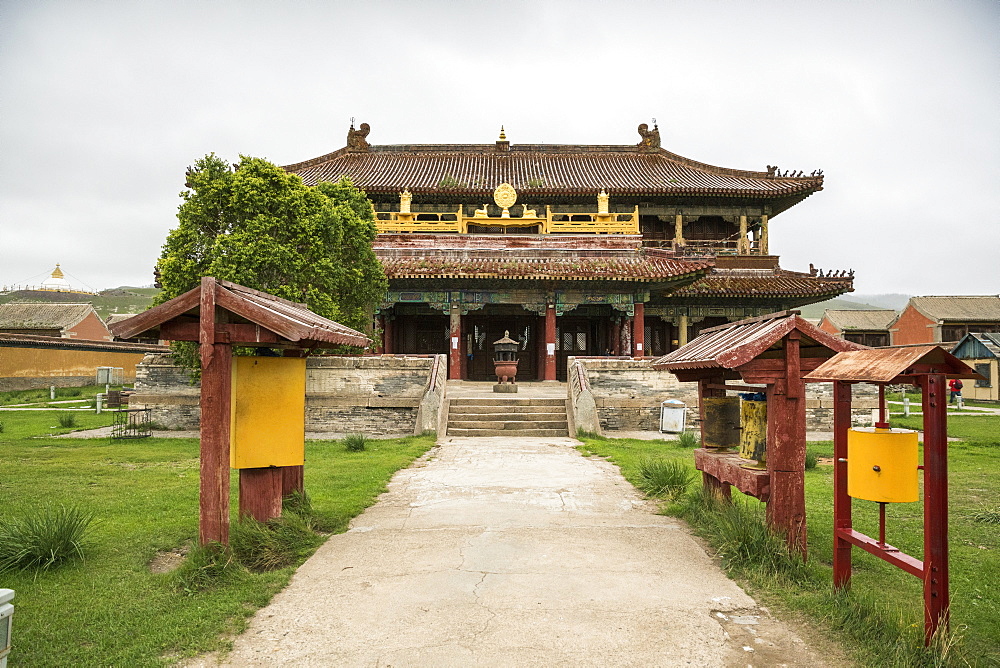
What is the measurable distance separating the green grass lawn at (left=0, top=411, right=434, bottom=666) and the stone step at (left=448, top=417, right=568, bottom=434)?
251 cm

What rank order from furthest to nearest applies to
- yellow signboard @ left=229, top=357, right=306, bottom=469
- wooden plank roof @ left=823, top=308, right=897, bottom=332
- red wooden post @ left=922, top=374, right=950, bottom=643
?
wooden plank roof @ left=823, top=308, right=897, bottom=332 < yellow signboard @ left=229, top=357, right=306, bottom=469 < red wooden post @ left=922, top=374, right=950, bottom=643

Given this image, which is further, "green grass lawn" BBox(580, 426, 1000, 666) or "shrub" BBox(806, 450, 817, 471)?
"shrub" BBox(806, 450, 817, 471)

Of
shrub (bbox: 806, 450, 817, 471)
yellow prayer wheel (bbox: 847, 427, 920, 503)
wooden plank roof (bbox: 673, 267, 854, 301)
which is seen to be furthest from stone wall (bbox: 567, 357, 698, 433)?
yellow prayer wheel (bbox: 847, 427, 920, 503)

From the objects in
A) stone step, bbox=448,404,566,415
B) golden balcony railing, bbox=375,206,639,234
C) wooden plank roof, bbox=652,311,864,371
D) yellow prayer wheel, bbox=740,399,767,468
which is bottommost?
stone step, bbox=448,404,566,415

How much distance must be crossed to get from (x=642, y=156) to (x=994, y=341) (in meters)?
21.0

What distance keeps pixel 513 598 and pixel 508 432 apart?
1012cm

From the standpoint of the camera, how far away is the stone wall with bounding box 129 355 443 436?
15578 mm

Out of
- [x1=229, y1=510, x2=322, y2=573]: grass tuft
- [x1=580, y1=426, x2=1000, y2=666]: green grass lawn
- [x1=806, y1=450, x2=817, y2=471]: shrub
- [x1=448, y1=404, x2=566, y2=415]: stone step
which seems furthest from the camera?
[x1=448, y1=404, x2=566, y2=415]: stone step

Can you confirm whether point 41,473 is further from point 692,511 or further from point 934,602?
point 934,602

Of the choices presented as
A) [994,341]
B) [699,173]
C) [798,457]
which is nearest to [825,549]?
[798,457]

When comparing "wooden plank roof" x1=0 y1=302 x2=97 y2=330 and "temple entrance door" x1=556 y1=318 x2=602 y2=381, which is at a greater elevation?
"wooden plank roof" x1=0 y1=302 x2=97 y2=330

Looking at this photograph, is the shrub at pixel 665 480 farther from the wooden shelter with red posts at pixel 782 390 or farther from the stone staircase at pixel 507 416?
the stone staircase at pixel 507 416

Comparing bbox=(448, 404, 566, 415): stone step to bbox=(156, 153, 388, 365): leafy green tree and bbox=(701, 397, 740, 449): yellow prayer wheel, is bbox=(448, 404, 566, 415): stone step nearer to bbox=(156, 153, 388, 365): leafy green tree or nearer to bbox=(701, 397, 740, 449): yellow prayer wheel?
bbox=(156, 153, 388, 365): leafy green tree

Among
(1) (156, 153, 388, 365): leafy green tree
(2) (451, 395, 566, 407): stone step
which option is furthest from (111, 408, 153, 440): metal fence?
(2) (451, 395, 566, 407): stone step
